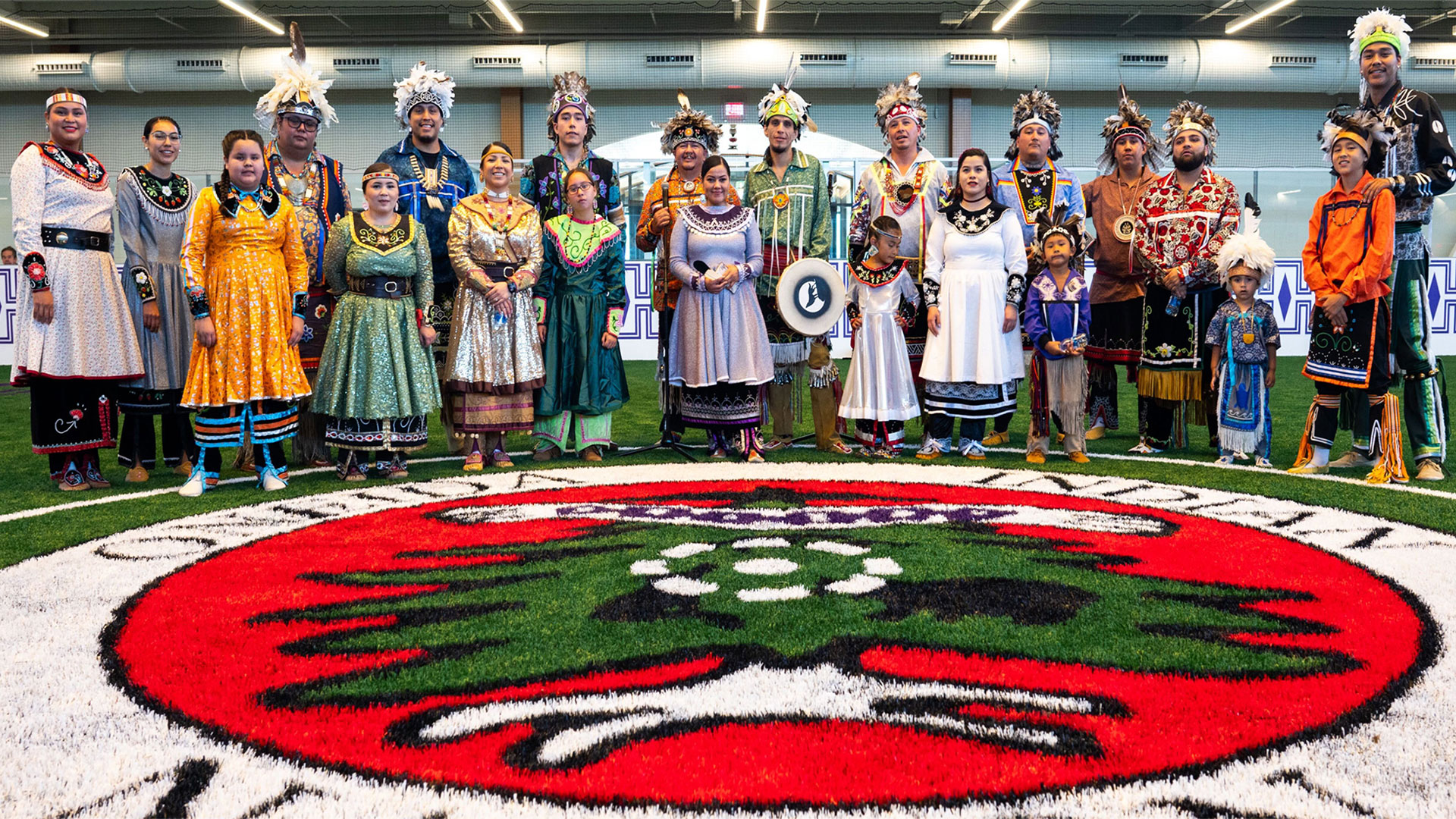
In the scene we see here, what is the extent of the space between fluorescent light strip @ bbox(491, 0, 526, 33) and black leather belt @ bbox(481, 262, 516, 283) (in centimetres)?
1027

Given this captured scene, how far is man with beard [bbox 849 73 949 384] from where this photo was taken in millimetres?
5336

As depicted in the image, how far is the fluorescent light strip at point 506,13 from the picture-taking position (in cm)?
1394

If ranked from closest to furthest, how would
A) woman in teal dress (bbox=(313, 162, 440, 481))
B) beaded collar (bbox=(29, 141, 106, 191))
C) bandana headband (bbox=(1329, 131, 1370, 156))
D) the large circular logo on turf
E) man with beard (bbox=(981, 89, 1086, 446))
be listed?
the large circular logo on turf
beaded collar (bbox=(29, 141, 106, 191))
bandana headband (bbox=(1329, 131, 1370, 156))
woman in teal dress (bbox=(313, 162, 440, 481))
man with beard (bbox=(981, 89, 1086, 446))

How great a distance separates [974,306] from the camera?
5.03 m

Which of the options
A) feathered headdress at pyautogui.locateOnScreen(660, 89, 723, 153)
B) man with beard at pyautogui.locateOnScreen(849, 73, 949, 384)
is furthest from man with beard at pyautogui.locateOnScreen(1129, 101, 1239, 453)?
feathered headdress at pyautogui.locateOnScreen(660, 89, 723, 153)

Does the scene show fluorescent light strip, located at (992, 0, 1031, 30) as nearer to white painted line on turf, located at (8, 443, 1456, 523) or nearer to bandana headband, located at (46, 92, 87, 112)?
white painted line on turf, located at (8, 443, 1456, 523)

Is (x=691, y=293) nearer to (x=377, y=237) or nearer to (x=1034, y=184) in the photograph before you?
(x=377, y=237)

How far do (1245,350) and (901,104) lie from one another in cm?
198

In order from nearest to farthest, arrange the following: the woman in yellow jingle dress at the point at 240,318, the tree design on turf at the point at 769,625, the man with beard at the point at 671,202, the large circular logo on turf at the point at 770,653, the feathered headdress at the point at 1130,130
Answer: the large circular logo on turf at the point at 770,653, the tree design on turf at the point at 769,625, the woman in yellow jingle dress at the point at 240,318, the man with beard at the point at 671,202, the feathered headdress at the point at 1130,130

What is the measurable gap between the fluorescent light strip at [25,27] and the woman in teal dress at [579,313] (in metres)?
13.6

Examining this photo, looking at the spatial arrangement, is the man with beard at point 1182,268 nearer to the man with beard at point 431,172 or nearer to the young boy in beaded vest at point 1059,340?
the young boy in beaded vest at point 1059,340

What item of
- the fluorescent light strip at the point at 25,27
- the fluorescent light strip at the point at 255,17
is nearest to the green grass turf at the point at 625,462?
the fluorescent light strip at the point at 255,17

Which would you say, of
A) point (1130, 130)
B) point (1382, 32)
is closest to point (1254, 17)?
point (1130, 130)

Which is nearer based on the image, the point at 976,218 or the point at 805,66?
the point at 976,218
